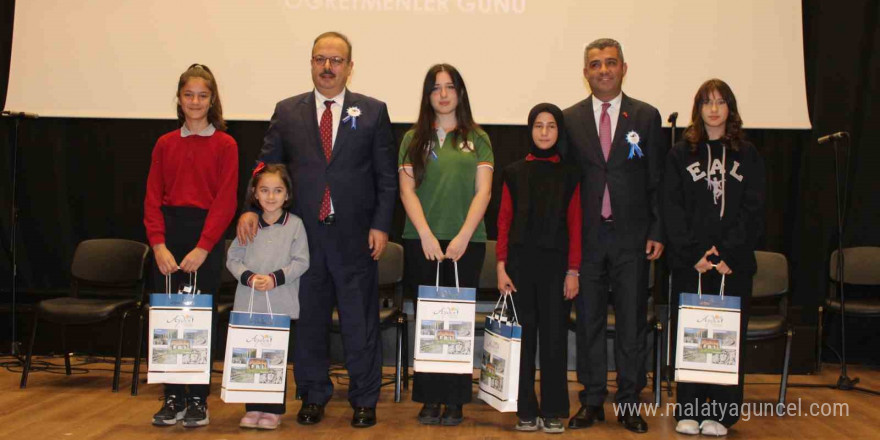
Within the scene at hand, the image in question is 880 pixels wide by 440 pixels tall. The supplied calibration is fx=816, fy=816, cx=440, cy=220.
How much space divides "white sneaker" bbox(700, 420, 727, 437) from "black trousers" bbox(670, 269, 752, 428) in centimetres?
4

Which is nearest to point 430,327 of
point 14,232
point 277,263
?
point 277,263

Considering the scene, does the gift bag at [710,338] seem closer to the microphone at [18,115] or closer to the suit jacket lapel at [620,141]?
the suit jacket lapel at [620,141]

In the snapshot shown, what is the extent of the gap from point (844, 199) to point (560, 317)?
9.58ft

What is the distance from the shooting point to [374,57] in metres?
5.07

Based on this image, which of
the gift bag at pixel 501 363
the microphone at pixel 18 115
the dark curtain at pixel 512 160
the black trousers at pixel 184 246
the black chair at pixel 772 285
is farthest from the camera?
the dark curtain at pixel 512 160

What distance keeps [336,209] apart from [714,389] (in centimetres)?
180

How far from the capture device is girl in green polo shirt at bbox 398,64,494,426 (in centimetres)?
354

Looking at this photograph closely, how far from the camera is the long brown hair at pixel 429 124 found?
3551 millimetres

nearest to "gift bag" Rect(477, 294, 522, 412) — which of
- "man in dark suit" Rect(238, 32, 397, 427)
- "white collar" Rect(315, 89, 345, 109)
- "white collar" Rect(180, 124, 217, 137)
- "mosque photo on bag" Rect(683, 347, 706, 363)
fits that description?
"man in dark suit" Rect(238, 32, 397, 427)

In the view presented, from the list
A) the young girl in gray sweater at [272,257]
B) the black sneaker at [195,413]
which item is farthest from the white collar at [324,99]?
the black sneaker at [195,413]

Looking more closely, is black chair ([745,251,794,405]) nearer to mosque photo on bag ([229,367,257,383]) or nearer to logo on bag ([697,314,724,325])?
logo on bag ([697,314,724,325])

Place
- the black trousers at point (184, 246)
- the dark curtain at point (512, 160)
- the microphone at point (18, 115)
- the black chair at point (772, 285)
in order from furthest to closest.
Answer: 1. the dark curtain at point (512, 160)
2. the microphone at point (18, 115)
3. the black chair at point (772, 285)
4. the black trousers at point (184, 246)

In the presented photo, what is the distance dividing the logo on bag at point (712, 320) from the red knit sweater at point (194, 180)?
2054 mm

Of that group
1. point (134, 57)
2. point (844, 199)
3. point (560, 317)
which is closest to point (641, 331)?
point (560, 317)
